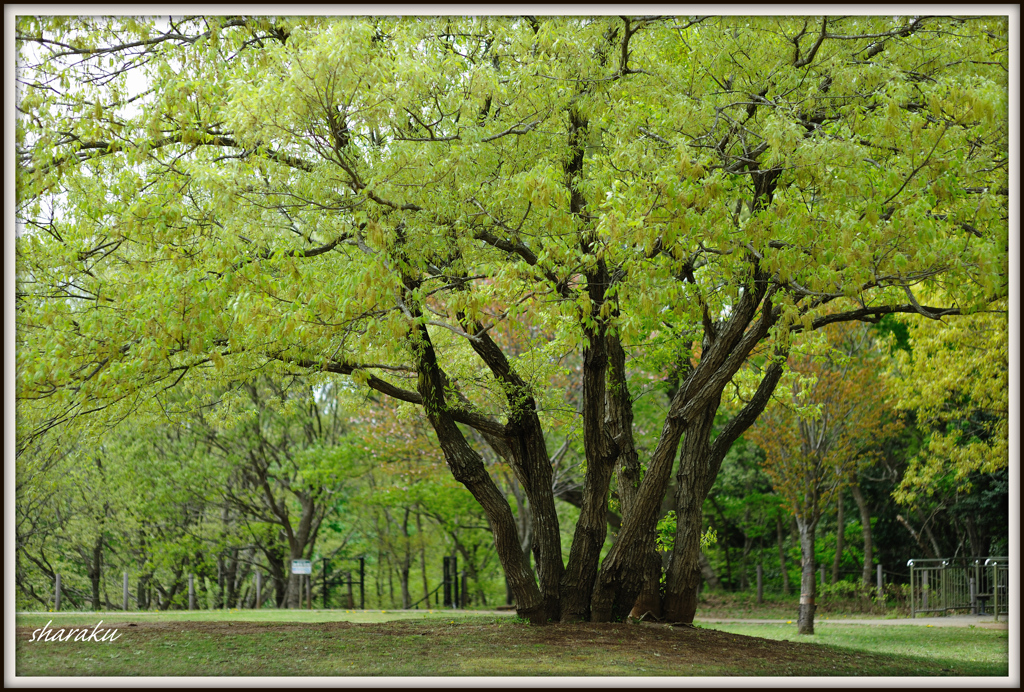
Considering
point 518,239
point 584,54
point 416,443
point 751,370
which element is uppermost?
point 584,54

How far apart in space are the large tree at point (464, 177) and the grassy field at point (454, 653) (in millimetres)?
2220

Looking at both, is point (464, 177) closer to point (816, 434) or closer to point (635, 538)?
point (635, 538)

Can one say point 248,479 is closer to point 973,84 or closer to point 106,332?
point 106,332

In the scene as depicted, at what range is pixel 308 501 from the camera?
19.7 metres

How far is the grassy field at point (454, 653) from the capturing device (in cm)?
683

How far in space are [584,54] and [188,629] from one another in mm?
7159

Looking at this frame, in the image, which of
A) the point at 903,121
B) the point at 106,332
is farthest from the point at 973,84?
the point at 106,332

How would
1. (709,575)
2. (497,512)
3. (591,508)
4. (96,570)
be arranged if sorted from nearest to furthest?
1. (497,512)
2. (591,508)
3. (96,570)
4. (709,575)

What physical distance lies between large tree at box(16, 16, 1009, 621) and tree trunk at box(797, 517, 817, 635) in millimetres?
6667

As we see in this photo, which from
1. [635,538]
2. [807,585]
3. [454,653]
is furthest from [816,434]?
[454,653]

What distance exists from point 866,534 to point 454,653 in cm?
1512

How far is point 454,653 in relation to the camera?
7.46 metres

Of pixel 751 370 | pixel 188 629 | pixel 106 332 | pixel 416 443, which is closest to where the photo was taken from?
pixel 106 332

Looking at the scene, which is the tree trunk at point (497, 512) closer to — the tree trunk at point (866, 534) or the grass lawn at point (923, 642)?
the grass lawn at point (923, 642)
